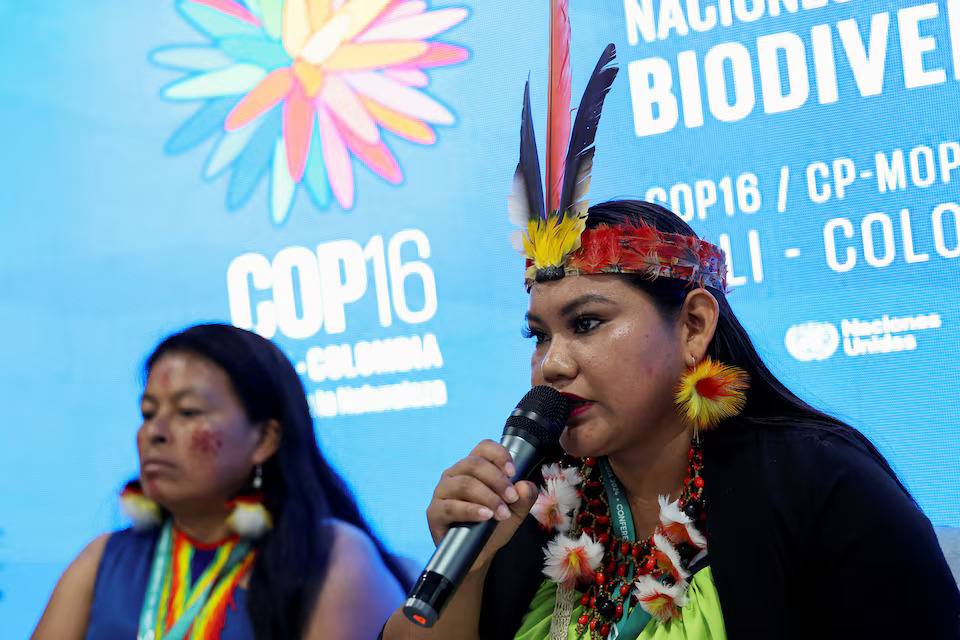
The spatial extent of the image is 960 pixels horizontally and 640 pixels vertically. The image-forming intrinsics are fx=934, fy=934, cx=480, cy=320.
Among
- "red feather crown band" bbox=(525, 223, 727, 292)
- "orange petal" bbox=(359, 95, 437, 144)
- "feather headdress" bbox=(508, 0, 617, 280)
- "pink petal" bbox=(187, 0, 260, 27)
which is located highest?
"pink petal" bbox=(187, 0, 260, 27)

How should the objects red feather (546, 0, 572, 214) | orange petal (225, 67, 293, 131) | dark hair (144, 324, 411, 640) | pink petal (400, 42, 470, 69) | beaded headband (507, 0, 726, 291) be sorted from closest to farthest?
1. beaded headband (507, 0, 726, 291)
2. red feather (546, 0, 572, 214)
3. dark hair (144, 324, 411, 640)
4. pink petal (400, 42, 470, 69)
5. orange petal (225, 67, 293, 131)

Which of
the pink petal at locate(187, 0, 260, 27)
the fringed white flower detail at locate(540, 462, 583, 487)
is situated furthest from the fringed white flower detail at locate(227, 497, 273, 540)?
the pink petal at locate(187, 0, 260, 27)

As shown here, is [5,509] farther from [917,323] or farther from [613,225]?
[917,323]

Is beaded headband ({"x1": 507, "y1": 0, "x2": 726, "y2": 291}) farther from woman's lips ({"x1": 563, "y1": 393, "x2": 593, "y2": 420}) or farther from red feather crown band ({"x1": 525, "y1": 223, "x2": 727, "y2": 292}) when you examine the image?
woman's lips ({"x1": 563, "y1": 393, "x2": 593, "y2": 420})

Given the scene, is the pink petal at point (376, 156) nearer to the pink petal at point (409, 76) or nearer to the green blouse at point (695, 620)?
the pink petal at point (409, 76)

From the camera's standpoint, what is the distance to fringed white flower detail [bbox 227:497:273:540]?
79.7 inches

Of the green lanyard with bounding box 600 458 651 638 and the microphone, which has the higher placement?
the microphone

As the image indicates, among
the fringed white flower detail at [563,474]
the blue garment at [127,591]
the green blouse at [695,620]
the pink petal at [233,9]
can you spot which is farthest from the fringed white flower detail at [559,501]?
the pink petal at [233,9]

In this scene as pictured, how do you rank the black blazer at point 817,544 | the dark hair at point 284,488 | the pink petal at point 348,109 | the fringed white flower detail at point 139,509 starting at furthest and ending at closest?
the pink petal at point 348,109 < the fringed white flower detail at point 139,509 < the dark hair at point 284,488 < the black blazer at point 817,544

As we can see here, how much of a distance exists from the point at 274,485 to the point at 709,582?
43.3 inches

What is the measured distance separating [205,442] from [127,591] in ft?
1.24

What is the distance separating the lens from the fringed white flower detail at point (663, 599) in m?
1.35

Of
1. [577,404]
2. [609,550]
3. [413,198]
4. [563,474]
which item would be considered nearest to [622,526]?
[609,550]

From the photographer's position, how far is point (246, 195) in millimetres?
3092
